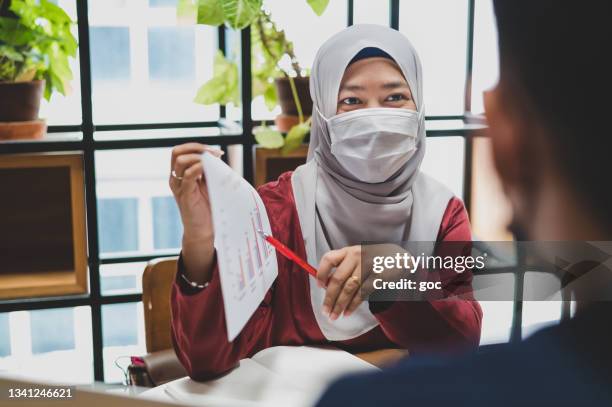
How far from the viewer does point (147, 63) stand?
94.1 inches

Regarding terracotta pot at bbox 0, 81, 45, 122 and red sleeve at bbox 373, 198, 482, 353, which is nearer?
red sleeve at bbox 373, 198, 482, 353

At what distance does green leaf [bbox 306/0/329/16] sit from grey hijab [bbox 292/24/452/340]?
0.65 m

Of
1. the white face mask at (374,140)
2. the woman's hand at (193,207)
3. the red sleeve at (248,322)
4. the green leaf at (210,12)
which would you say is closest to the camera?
the woman's hand at (193,207)

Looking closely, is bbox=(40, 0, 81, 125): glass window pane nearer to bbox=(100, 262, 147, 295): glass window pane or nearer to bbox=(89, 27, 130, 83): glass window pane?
bbox=(89, 27, 130, 83): glass window pane

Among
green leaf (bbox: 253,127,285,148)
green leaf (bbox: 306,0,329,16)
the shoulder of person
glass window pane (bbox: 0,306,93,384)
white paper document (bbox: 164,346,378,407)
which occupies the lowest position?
glass window pane (bbox: 0,306,93,384)

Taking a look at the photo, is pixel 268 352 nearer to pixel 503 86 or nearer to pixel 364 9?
pixel 503 86

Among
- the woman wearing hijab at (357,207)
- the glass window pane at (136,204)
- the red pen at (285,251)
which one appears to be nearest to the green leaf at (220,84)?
the glass window pane at (136,204)

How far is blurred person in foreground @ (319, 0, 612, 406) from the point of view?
369 millimetres

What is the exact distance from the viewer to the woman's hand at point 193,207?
95cm

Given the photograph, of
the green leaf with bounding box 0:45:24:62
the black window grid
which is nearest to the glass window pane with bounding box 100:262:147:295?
the black window grid

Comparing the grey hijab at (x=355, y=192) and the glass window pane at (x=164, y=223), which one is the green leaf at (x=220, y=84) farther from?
the grey hijab at (x=355, y=192)

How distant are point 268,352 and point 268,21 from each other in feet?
4.09

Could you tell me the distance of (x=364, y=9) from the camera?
2.37 meters

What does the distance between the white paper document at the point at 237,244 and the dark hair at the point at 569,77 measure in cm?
41
